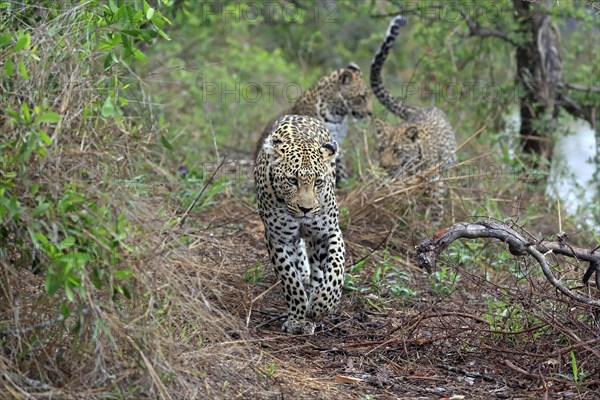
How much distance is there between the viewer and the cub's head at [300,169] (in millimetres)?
7590

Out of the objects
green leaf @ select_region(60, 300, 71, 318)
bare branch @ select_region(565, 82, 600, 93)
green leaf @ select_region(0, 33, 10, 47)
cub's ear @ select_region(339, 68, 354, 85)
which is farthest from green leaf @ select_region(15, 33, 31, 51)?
bare branch @ select_region(565, 82, 600, 93)

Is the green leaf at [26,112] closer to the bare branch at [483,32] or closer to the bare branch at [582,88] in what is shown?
the bare branch at [483,32]

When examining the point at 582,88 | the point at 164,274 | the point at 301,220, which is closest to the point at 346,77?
the point at 582,88

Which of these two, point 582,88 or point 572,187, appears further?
point 572,187

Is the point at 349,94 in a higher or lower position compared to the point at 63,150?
lower

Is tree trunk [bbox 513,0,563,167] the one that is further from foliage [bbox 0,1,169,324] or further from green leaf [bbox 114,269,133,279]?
green leaf [bbox 114,269,133,279]

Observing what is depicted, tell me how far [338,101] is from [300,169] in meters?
5.02

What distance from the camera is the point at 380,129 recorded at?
11.9 meters

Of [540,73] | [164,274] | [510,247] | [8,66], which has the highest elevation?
[8,66]

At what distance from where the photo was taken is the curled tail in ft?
39.1

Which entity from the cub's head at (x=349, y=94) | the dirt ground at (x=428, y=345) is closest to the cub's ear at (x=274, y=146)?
Result: the dirt ground at (x=428, y=345)

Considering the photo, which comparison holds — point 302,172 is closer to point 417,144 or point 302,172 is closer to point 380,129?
point 417,144

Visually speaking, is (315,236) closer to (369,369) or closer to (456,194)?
(369,369)

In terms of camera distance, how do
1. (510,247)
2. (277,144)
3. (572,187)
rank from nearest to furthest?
(510,247) < (277,144) < (572,187)
